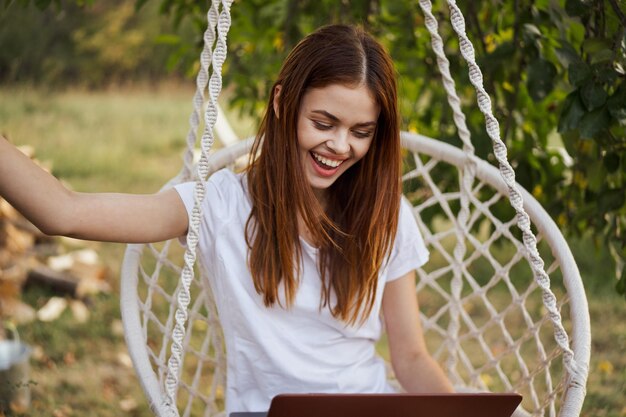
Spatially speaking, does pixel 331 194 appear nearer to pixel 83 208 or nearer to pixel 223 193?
pixel 223 193

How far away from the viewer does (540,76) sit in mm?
1930

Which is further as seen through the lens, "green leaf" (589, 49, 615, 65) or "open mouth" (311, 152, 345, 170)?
"green leaf" (589, 49, 615, 65)

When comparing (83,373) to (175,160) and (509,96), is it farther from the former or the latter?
(175,160)

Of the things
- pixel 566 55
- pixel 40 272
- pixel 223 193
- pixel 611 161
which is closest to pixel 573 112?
pixel 566 55

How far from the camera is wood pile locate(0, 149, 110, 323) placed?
325 centimetres

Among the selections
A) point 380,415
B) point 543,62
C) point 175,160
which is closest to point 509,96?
point 543,62

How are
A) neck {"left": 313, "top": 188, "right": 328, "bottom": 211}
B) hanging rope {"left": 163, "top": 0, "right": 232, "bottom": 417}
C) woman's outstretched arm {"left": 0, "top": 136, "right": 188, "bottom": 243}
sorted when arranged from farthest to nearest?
neck {"left": 313, "top": 188, "right": 328, "bottom": 211} → hanging rope {"left": 163, "top": 0, "right": 232, "bottom": 417} → woman's outstretched arm {"left": 0, "top": 136, "right": 188, "bottom": 243}

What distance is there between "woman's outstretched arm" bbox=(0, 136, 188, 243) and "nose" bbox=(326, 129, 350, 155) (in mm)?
295

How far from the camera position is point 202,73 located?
Result: 147 centimetres

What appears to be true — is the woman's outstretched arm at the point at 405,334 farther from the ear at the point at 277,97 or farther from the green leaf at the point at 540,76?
the green leaf at the point at 540,76

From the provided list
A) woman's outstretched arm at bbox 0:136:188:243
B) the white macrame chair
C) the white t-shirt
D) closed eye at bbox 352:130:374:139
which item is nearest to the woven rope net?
the white macrame chair

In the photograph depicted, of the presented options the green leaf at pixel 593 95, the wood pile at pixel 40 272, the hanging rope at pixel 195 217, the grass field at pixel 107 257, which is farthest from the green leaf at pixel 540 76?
the wood pile at pixel 40 272

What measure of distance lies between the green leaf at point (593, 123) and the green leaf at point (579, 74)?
7cm

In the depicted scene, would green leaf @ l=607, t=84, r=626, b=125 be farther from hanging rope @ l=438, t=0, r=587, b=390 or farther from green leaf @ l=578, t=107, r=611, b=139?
hanging rope @ l=438, t=0, r=587, b=390
